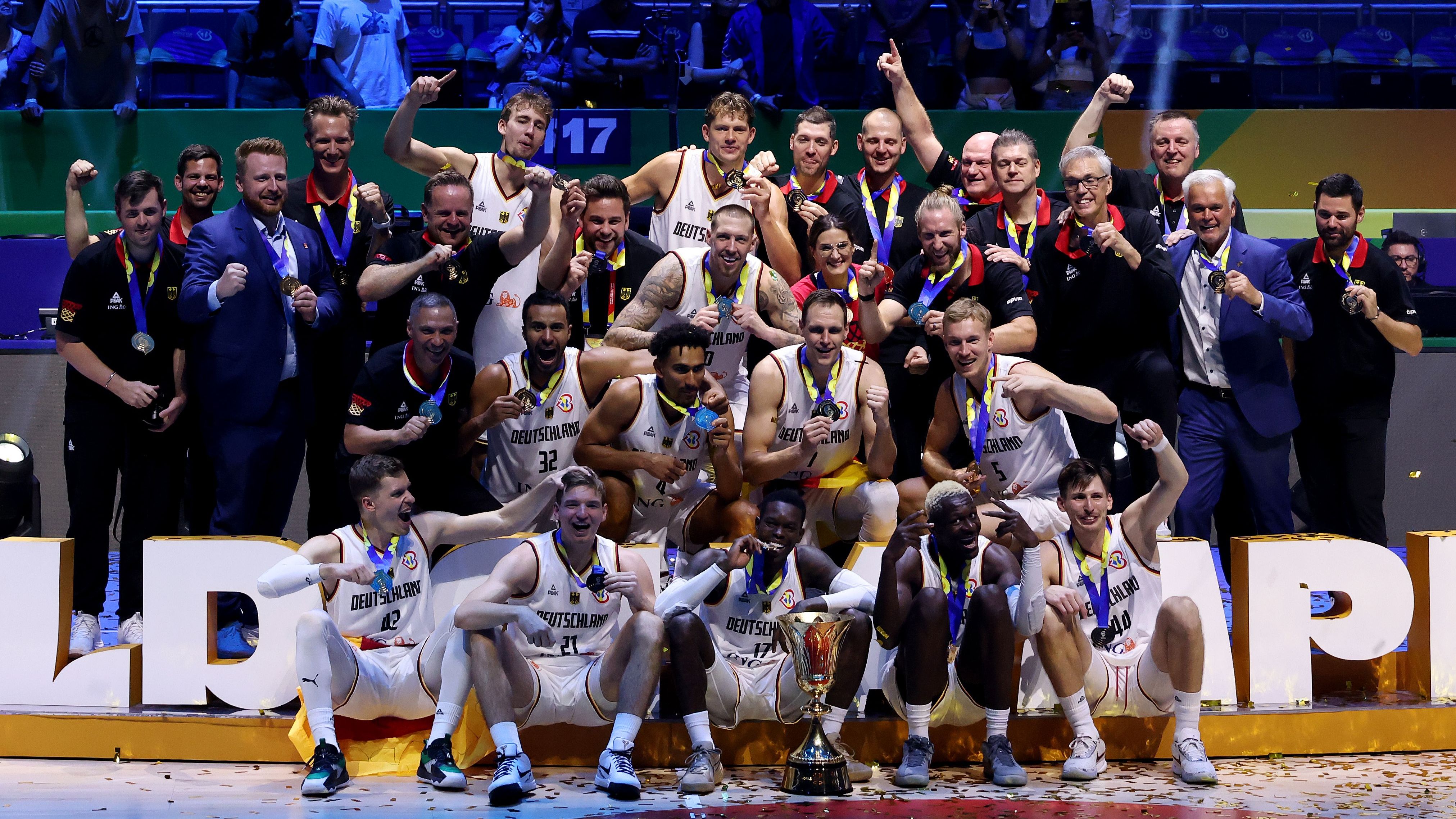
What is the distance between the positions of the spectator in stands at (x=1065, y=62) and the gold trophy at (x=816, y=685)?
554 centimetres

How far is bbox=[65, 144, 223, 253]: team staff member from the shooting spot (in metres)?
6.01

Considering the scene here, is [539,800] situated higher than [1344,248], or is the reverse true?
[1344,248]

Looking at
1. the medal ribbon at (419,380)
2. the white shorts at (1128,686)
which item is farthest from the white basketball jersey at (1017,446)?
the medal ribbon at (419,380)

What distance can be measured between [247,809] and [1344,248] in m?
4.87

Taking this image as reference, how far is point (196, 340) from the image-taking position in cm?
565

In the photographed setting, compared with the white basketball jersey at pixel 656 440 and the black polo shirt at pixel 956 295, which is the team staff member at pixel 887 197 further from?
the white basketball jersey at pixel 656 440

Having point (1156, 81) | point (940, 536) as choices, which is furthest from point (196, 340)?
point (1156, 81)

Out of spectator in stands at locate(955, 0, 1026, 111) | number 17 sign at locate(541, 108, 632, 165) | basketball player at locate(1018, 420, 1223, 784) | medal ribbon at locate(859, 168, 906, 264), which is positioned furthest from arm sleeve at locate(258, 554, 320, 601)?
spectator in stands at locate(955, 0, 1026, 111)

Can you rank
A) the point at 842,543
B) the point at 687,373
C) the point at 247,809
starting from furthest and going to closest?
1. the point at 842,543
2. the point at 687,373
3. the point at 247,809

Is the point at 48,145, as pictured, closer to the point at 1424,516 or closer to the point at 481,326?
the point at 481,326

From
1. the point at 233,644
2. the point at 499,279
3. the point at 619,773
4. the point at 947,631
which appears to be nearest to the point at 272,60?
the point at 499,279

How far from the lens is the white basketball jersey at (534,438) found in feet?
18.1

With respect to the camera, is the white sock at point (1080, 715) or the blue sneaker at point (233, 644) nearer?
the white sock at point (1080, 715)

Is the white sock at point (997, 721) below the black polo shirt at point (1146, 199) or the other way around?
below
